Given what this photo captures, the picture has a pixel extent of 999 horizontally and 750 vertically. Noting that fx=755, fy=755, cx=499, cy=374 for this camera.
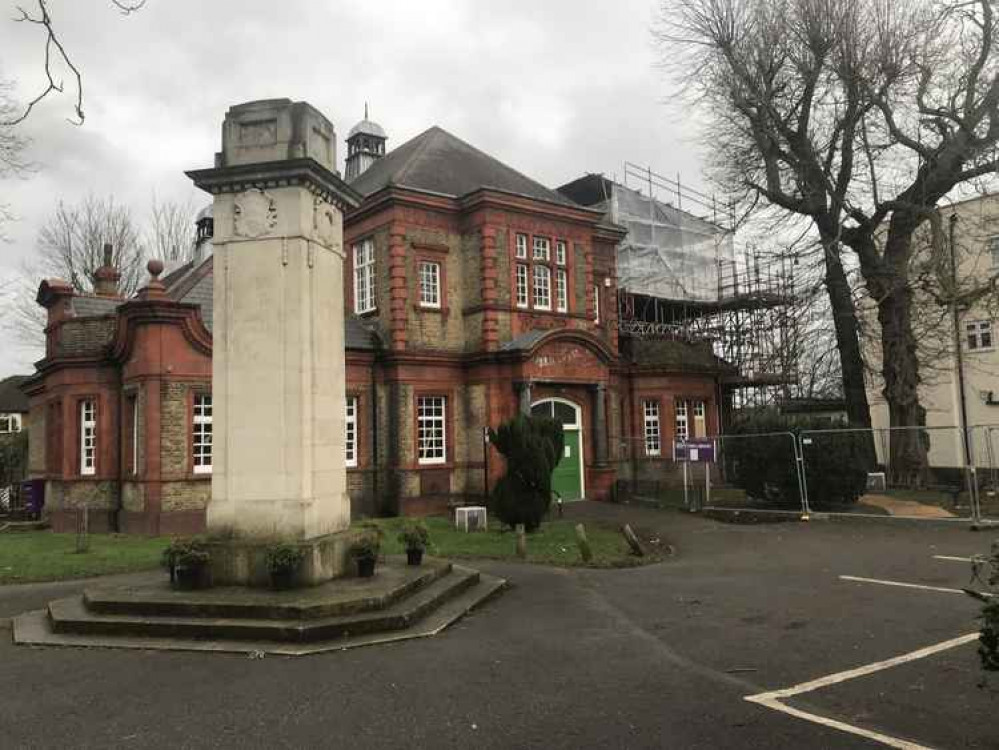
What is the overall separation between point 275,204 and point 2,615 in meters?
5.92

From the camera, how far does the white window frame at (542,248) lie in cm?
2367

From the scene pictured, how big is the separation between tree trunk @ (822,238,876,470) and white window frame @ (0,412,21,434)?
50317 mm

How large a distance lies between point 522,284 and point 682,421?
827cm

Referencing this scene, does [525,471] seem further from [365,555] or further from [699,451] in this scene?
[365,555]

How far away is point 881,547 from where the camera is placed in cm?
1327

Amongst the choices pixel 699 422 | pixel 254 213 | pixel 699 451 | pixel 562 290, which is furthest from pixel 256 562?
pixel 699 422

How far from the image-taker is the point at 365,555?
8.86 m

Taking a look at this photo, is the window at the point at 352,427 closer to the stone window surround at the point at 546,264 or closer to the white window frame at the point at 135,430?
the white window frame at the point at 135,430

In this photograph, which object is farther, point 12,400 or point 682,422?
point 12,400

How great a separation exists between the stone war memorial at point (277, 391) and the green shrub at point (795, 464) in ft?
36.4

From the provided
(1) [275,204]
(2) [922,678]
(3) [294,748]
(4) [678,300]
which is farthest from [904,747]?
(4) [678,300]

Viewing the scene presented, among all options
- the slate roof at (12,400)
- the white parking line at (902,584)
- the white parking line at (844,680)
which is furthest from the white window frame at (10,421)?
the white parking line at (844,680)

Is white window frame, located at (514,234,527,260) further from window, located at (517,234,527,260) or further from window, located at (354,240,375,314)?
window, located at (354,240,375,314)

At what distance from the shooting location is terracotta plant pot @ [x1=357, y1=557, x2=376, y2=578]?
8844 mm
